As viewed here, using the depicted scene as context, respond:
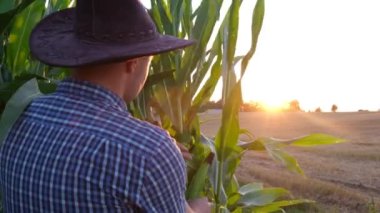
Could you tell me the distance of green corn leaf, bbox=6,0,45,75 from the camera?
6.15 ft

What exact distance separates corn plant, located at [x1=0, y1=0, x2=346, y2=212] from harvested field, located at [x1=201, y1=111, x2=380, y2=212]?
0.21 metres

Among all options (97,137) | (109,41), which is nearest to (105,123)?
(97,137)

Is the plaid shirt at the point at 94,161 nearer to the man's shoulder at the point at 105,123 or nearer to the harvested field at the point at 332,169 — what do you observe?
the man's shoulder at the point at 105,123

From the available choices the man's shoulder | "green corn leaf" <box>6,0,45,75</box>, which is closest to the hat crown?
the man's shoulder

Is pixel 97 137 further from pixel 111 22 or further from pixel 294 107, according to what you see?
pixel 294 107

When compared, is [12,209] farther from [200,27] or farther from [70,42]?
[200,27]

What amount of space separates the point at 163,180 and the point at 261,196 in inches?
38.6

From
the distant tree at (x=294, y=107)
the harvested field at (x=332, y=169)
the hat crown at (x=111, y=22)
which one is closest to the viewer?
the hat crown at (x=111, y=22)

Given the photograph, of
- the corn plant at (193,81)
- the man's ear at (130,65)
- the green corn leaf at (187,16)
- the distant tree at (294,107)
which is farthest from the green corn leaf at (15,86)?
the distant tree at (294,107)

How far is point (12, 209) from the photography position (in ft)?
4.16

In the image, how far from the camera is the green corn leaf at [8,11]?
5.63ft

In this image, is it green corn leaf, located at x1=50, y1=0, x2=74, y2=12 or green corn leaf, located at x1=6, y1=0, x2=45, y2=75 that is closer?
green corn leaf, located at x1=6, y1=0, x2=45, y2=75

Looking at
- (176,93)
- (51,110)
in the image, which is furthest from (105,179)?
(176,93)

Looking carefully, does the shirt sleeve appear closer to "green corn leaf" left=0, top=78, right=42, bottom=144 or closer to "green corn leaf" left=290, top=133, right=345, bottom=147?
"green corn leaf" left=0, top=78, right=42, bottom=144
